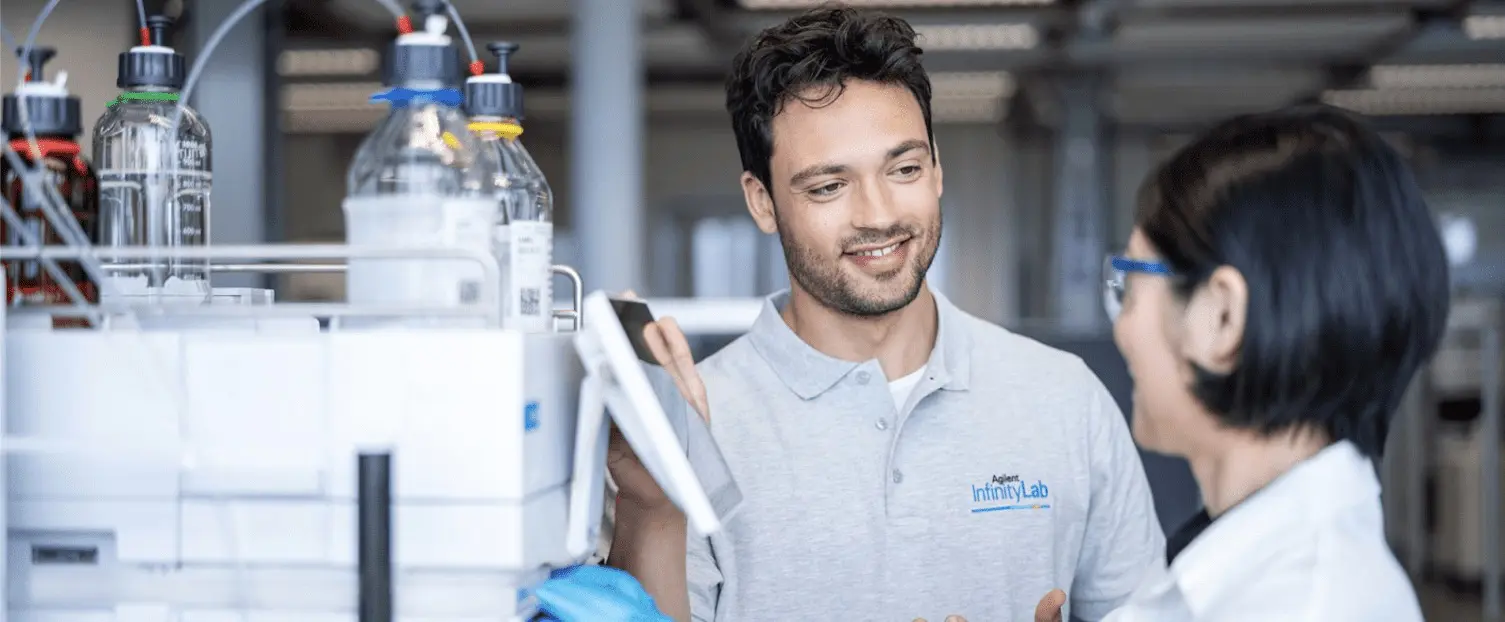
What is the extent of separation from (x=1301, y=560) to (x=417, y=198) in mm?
626

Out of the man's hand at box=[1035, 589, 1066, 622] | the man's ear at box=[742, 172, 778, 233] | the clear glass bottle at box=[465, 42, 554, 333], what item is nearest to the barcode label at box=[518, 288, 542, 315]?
the clear glass bottle at box=[465, 42, 554, 333]

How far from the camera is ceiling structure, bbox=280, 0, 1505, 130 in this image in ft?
17.7

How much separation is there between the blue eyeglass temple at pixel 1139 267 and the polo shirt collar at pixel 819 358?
0.47m

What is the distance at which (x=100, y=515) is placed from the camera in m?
0.77

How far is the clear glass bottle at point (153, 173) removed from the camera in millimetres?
922

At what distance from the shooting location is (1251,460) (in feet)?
3.16

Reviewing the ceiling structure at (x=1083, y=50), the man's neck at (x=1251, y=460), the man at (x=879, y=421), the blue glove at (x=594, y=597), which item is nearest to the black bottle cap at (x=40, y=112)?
the blue glove at (x=594, y=597)

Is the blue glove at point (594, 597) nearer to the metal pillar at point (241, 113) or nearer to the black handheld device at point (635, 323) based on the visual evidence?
the black handheld device at point (635, 323)

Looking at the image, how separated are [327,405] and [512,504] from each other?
12 centimetres

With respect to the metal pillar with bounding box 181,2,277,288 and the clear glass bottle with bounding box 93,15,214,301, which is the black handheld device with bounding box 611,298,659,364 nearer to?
the clear glass bottle with bounding box 93,15,214,301

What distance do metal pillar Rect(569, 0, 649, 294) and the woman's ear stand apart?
2486mm

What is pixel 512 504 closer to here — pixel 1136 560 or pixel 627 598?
pixel 627 598

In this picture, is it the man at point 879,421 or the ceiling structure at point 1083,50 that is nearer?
the man at point 879,421

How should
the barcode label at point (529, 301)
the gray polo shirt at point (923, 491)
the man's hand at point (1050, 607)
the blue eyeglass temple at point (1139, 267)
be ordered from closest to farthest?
the barcode label at point (529, 301) < the blue eyeglass temple at point (1139, 267) < the man's hand at point (1050, 607) < the gray polo shirt at point (923, 491)
